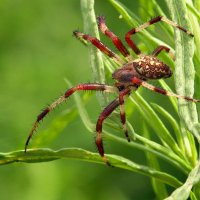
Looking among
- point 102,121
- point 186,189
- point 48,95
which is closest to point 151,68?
point 102,121

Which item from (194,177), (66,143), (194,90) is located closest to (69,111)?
(194,90)

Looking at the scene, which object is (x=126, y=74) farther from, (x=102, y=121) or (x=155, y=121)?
(x=155, y=121)

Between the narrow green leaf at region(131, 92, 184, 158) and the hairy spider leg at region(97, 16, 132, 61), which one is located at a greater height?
the hairy spider leg at region(97, 16, 132, 61)

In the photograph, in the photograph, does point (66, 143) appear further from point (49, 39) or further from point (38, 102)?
point (49, 39)

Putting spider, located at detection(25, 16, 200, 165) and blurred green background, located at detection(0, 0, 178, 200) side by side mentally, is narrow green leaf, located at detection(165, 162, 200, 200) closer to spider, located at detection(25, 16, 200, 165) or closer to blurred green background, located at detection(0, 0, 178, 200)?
spider, located at detection(25, 16, 200, 165)

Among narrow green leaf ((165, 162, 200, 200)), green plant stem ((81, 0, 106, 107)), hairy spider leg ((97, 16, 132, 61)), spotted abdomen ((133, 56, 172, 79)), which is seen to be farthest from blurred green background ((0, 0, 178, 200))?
narrow green leaf ((165, 162, 200, 200))

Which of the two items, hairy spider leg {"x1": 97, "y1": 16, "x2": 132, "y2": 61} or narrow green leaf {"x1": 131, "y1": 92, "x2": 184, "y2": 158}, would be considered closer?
narrow green leaf {"x1": 131, "y1": 92, "x2": 184, "y2": 158}

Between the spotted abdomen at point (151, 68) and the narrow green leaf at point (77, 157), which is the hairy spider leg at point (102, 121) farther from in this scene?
the spotted abdomen at point (151, 68)

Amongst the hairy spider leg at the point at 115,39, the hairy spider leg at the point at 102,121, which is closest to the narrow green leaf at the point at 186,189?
the hairy spider leg at the point at 102,121
